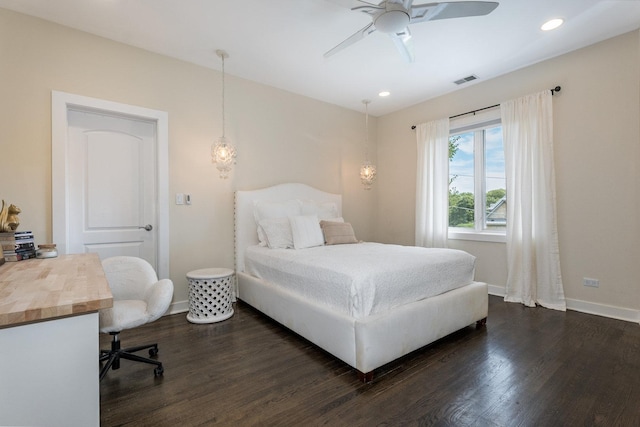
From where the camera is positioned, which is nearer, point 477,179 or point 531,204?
point 531,204

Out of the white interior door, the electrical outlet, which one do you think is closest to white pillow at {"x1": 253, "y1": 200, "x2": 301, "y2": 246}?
the white interior door

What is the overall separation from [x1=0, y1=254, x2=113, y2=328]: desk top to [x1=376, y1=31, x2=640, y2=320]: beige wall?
409cm

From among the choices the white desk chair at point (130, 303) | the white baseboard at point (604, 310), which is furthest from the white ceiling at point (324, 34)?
the white baseboard at point (604, 310)

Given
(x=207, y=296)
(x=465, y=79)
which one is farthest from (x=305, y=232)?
(x=465, y=79)

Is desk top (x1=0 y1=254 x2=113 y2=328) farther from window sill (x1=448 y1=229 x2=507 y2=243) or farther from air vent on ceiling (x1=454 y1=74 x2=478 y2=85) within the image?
air vent on ceiling (x1=454 y1=74 x2=478 y2=85)

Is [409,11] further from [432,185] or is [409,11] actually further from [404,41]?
[432,185]

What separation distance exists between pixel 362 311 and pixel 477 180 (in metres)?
3.05

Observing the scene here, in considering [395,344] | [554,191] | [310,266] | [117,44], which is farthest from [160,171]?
[554,191]

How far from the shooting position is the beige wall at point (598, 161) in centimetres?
288

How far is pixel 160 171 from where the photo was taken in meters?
3.17

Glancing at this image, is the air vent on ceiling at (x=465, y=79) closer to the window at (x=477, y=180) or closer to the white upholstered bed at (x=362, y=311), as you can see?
the window at (x=477, y=180)

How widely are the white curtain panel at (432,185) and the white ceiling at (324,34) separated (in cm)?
81

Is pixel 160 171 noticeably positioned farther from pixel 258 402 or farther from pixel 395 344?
pixel 395 344

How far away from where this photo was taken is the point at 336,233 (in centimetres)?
367
